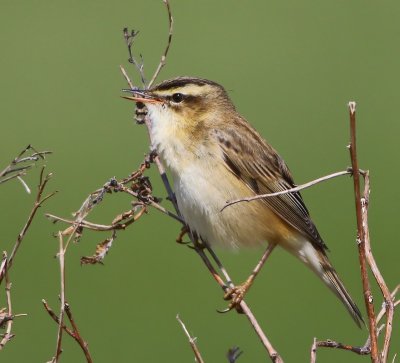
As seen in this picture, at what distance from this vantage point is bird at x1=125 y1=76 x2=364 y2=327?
4797 millimetres

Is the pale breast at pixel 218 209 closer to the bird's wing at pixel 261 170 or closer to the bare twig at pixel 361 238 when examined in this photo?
the bird's wing at pixel 261 170

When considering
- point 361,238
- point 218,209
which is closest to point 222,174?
point 218,209

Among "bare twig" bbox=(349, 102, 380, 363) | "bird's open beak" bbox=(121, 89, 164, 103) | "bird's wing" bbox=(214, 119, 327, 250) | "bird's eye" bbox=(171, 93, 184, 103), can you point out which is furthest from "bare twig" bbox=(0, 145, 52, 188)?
"bird's wing" bbox=(214, 119, 327, 250)

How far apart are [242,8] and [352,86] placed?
2954mm

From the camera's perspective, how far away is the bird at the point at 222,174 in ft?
15.7

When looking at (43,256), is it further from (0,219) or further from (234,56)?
(234,56)

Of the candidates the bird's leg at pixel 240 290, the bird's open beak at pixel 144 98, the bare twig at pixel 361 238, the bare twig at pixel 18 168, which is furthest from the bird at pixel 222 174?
the bare twig at pixel 361 238

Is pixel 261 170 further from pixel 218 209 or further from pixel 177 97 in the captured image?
pixel 177 97

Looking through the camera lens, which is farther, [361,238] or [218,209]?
[218,209]

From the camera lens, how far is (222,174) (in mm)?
4957

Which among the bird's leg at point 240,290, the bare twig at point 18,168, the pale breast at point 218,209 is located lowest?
the bird's leg at point 240,290

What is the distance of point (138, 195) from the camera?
342 centimetres

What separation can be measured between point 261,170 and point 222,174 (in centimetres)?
33

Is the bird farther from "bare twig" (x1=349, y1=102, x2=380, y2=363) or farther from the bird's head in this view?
"bare twig" (x1=349, y1=102, x2=380, y2=363)
